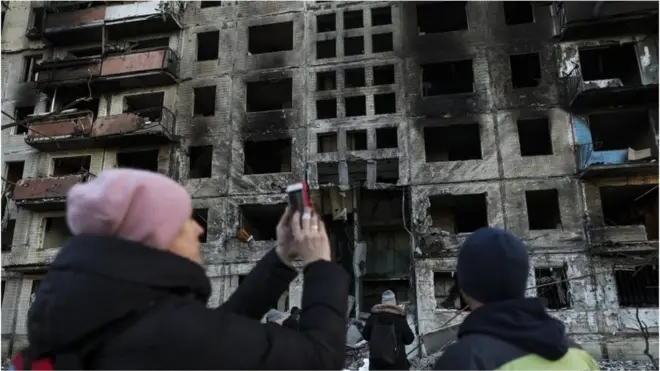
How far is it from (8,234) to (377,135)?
16952mm

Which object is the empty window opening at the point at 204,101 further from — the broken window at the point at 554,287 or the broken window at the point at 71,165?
the broken window at the point at 554,287

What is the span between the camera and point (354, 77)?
20.9 meters

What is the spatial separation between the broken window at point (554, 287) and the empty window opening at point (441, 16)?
11.2m

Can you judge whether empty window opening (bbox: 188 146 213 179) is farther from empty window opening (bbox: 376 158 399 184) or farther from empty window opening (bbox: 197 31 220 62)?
empty window opening (bbox: 376 158 399 184)

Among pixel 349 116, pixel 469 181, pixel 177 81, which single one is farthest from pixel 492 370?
pixel 177 81

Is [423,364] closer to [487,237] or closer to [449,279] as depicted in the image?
[449,279]

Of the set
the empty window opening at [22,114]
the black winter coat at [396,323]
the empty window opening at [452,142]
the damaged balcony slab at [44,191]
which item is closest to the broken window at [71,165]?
the damaged balcony slab at [44,191]

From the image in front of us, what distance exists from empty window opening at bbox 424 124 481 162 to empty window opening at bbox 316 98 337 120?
13.0 feet

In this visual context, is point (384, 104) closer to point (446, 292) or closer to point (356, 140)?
point (356, 140)

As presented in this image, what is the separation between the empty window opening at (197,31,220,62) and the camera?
74.1 feet

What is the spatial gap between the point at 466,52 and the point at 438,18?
10.9 ft

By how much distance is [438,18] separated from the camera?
21844 millimetres

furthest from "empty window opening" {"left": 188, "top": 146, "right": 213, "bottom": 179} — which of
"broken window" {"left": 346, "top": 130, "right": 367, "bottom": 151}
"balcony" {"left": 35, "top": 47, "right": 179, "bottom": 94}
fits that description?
"broken window" {"left": 346, "top": 130, "right": 367, "bottom": 151}

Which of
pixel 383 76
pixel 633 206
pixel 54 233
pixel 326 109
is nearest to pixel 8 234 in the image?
pixel 54 233
